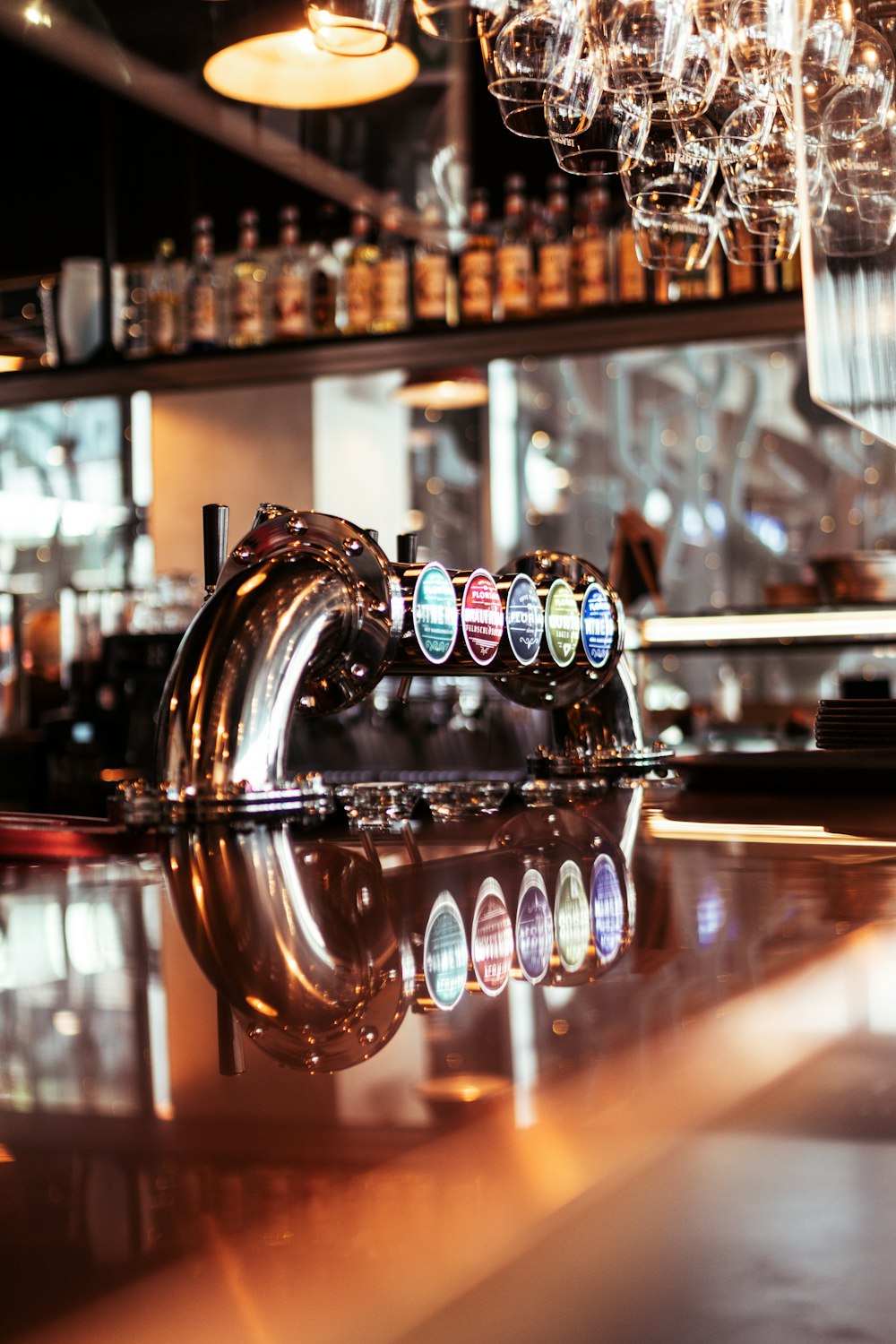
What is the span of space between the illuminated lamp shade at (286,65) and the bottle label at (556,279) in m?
0.81

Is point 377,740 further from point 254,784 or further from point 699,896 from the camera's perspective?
point 699,896

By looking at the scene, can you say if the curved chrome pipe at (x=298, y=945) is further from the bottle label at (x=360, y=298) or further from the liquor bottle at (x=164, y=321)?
the liquor bottle at (x=164, y=321)

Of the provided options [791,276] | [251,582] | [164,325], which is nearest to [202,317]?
[164,325]

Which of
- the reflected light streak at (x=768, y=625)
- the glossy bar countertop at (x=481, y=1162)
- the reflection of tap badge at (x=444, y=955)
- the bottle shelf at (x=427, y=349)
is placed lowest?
the glossy bar countertop at (x=481, y=1162)

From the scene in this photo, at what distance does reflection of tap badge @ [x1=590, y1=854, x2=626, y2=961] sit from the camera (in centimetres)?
50

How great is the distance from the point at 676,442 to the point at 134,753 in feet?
14.8

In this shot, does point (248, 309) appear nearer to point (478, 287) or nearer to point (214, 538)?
point (478, 287)

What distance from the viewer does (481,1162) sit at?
0.27 m

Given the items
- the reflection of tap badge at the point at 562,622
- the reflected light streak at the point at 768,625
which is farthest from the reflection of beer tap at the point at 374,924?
the reflected light streak at the point at 768,625

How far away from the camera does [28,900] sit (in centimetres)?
69

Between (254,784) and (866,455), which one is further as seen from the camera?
(866,455)

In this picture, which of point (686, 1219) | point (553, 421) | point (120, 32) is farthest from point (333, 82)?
point (553, 421)

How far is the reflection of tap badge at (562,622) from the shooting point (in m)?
1.11

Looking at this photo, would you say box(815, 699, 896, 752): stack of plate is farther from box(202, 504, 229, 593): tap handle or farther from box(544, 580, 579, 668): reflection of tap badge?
box(202, 504, 229, 593): tap handle
